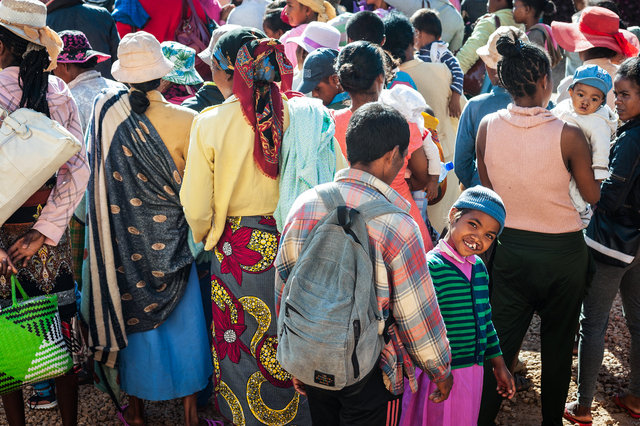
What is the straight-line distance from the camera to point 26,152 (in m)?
2.79

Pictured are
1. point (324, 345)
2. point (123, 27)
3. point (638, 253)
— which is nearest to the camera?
point (324, 345)

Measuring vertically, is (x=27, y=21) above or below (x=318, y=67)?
above

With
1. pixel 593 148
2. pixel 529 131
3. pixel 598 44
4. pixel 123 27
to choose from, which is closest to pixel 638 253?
pixel 593 148

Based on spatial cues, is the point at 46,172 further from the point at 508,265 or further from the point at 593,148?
the point at 593,148

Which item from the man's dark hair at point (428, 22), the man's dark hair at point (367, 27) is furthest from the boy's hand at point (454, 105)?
the man's dark hair at point (367, 27)

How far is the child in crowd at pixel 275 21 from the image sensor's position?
6.16 m

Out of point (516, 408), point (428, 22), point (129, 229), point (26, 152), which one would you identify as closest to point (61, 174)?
point (26, 152)

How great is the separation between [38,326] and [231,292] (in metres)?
0.91

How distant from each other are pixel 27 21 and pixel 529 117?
2.40 meters

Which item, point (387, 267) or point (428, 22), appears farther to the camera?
point (428, 22)

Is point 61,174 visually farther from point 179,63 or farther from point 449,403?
point 449,403

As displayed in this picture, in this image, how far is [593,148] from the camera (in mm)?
3246

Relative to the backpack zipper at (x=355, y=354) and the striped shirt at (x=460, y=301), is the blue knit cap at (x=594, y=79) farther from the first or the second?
the backpack zipper at (x=355, y=354)

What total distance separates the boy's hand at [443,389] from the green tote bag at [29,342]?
1755 millimetres
